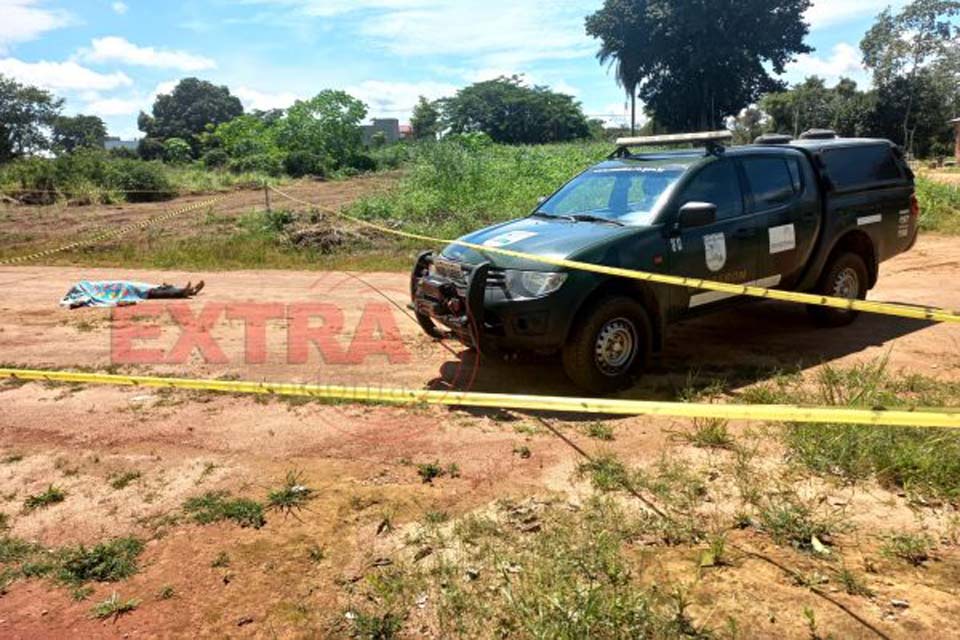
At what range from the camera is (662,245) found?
516cm

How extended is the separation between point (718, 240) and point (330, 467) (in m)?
3.52

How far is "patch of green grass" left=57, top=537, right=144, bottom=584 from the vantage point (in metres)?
3.03

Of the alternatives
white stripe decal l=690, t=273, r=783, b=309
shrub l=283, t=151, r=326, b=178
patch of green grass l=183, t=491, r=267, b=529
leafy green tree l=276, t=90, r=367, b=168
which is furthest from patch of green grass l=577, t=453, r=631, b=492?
leafy green tree l=276, t=90, r=367, b=168

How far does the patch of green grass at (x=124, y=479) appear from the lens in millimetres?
3865

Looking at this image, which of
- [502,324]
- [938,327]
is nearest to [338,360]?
[502,324]

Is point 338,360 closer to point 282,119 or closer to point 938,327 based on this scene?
point 938,327

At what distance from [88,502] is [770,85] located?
51.0 meters

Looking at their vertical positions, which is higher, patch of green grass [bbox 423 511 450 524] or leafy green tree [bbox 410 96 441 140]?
leafy green tree [bbox 410 96 441 140]

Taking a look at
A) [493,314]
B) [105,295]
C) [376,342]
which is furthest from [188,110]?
[493,314]

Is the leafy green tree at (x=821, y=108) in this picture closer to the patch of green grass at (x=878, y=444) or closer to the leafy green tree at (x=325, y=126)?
the leafy green tree at (x=325, y=126)

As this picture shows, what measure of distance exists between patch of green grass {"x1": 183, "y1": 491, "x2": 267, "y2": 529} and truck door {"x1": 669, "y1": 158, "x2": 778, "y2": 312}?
3440 millimetres

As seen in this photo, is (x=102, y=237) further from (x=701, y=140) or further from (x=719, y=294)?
(x=719, y=294)

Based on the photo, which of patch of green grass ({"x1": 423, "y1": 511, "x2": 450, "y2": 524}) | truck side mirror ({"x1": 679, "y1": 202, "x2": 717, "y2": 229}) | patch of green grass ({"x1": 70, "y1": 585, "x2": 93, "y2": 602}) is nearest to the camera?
patch of green grass ({"x1": 70, "y1": 585, "x2": 93, "y2": 602})

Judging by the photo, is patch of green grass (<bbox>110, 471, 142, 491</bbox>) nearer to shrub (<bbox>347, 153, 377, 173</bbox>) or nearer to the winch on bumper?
the winch on bumper
